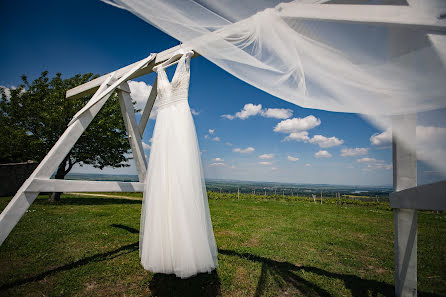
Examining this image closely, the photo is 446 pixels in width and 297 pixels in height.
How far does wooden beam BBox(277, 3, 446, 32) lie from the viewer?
0.96 m

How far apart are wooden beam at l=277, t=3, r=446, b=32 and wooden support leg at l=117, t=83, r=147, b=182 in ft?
9.22

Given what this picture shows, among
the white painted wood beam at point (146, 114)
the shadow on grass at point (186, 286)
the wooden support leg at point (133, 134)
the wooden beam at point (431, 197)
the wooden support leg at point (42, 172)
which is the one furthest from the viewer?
the white painted wood beam at point (146, 114)

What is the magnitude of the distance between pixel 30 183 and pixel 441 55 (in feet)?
11.5

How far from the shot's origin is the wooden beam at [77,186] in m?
2.28

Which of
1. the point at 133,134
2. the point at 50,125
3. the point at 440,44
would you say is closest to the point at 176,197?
the point at 133,134

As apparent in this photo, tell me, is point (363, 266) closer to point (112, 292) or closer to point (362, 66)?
point (362, 66)

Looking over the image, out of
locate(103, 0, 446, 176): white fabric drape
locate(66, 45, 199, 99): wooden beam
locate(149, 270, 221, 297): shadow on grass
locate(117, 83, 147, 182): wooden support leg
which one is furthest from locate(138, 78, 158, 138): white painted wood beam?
locate(149, 270, 221, 297): shadow on grass

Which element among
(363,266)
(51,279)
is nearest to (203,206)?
(51,279)

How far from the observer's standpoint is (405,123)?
114 cm

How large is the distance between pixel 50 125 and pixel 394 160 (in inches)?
520

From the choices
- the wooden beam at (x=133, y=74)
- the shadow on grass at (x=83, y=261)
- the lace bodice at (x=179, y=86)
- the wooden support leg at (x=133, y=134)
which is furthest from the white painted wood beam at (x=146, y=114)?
the shadow on grass at (x=83, y=261)

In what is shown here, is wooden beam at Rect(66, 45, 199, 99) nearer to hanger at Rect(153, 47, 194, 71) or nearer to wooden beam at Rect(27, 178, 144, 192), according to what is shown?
hanger at Rect(153, 47, 194, 71)

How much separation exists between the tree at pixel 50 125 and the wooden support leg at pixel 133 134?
8.62 metres

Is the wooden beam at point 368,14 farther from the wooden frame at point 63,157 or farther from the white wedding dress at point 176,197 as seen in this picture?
the wooden frame at point 63,157
